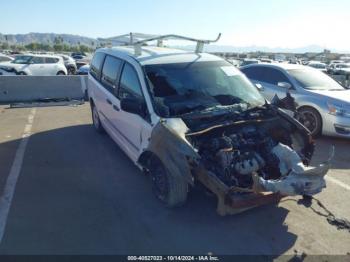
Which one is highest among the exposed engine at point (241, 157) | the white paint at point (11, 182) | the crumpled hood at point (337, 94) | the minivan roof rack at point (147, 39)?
the minivan roof rack at point (147, 39)

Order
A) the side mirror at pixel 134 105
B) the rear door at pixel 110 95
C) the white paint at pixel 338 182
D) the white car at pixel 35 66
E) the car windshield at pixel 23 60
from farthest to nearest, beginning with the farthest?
the car windshield at pixel 23 60, the white car at pixel 35 66, the rear door at pixel 110 95, the white paint at pixel 338 182, the side mirror at pixel 134 105

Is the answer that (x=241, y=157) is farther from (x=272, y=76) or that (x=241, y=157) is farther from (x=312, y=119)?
(x=272, y=76)

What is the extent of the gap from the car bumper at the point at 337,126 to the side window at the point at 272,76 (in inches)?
58.6

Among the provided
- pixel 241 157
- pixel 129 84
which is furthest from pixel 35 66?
pixel 241 157

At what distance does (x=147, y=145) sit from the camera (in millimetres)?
4086

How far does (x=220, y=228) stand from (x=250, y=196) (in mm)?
657

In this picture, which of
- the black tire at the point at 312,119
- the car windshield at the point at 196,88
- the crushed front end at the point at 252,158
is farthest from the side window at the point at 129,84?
the black tire at the point at 312,119

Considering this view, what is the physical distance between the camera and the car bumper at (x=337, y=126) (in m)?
6.61

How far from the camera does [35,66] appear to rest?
643 inches

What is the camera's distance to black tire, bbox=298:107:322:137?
275 inches

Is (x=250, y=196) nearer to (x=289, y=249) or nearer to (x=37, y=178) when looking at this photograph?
(x=289, y=249)

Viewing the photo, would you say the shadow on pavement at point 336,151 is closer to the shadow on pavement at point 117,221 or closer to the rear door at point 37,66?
the shadow on pavement at point 117,221

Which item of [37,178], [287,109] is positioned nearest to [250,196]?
[287,109]

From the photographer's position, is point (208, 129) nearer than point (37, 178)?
Yes
